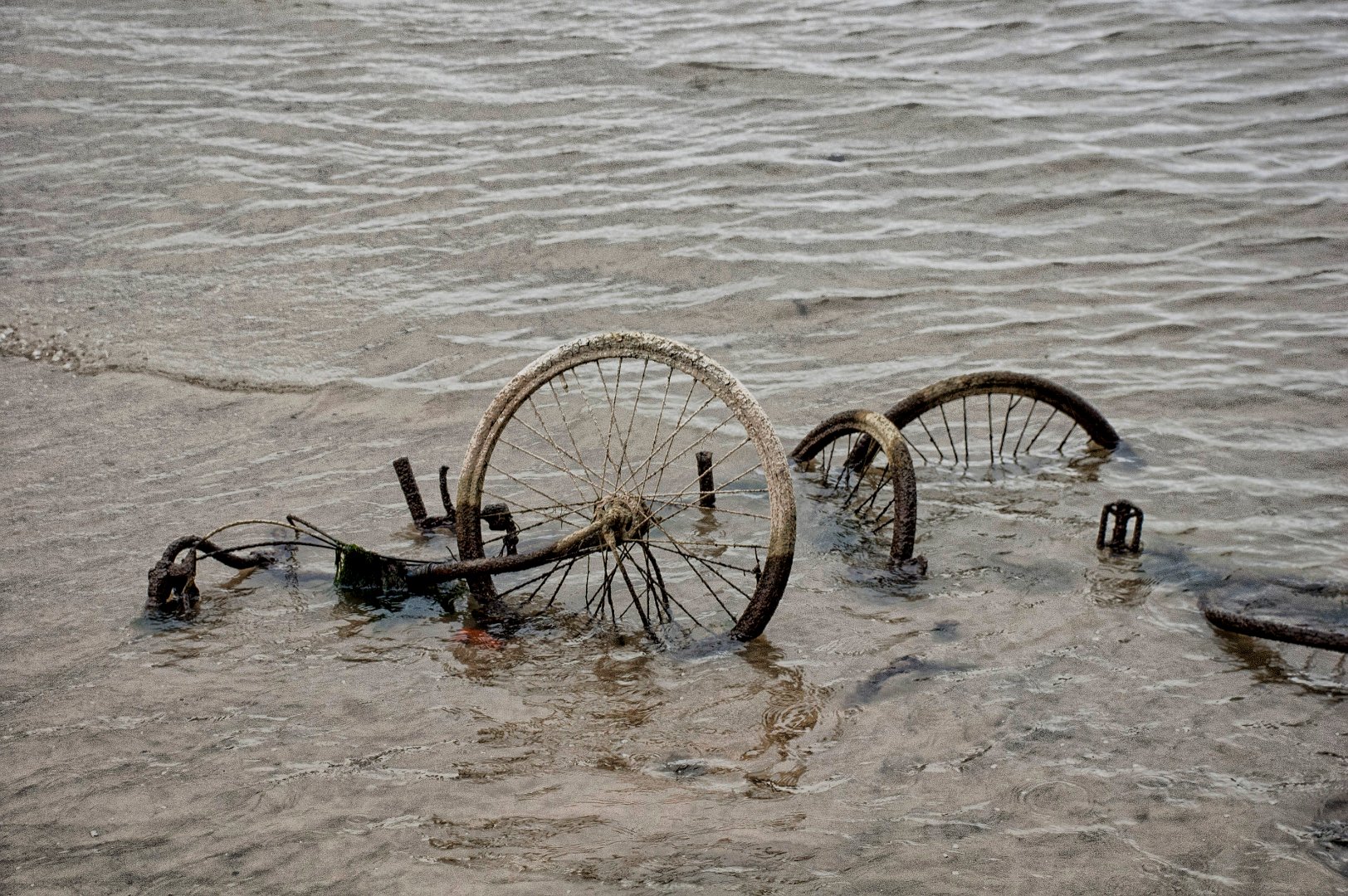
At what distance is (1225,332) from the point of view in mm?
8062

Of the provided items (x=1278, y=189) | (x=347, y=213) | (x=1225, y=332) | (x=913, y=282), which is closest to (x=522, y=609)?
(x=913, y=282)

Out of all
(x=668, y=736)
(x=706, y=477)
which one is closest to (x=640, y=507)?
(x=668, y=736)

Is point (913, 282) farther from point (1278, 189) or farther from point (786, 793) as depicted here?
point (786, 793)

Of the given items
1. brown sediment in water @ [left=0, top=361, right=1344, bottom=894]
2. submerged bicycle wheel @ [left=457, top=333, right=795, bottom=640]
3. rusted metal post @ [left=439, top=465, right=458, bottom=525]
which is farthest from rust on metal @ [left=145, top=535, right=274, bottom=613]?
submerged bicycle wheel @ [left=457, top=333, right=795, bottom=640]

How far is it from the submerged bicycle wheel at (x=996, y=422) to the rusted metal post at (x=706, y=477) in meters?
1.01

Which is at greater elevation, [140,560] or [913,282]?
[913,282]

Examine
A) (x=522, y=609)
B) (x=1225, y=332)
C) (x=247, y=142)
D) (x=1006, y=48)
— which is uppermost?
(x=1006, y=48)

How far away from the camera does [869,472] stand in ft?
21.9

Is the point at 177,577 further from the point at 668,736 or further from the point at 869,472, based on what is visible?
the point at 869,472

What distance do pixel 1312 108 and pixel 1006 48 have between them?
3.37m

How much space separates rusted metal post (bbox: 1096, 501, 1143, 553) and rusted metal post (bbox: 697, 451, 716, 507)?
1.94 m

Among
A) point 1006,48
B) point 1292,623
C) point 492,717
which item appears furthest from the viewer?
point 1006,48

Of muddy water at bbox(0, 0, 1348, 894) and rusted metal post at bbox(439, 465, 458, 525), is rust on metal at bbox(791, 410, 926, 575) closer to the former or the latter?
muddy water at bbox(0, 0, 1348, 894)

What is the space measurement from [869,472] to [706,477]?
1079mm
